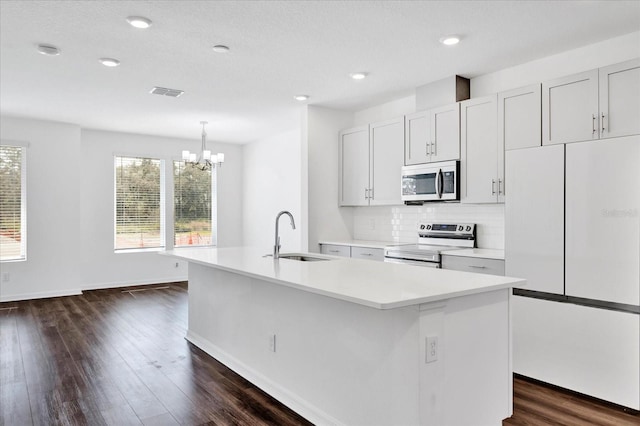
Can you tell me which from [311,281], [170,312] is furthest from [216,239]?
[311,281]

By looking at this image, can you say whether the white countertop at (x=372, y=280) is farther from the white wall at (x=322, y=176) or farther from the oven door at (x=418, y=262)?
the white wall at (x=322, y=176)

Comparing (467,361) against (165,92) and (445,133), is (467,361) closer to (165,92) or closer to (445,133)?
(445,133)

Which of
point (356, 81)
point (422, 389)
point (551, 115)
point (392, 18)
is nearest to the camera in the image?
point (422, 389)

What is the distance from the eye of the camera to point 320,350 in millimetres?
2520

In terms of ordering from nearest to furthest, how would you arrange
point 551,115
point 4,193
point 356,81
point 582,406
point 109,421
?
point 109,421, point 582,406, point 551,115, point 356,81, point 4,193

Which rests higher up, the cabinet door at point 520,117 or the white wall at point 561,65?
the white wall at point 561,65

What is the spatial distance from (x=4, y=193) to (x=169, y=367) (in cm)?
436

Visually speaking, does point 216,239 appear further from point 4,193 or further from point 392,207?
point 392,207

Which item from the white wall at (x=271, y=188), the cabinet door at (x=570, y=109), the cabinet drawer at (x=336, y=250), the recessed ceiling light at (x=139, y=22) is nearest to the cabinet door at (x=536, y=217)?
the cabinet door at (x=570, y=109)

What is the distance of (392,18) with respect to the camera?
2998mm

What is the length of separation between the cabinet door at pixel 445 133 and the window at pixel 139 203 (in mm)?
5124

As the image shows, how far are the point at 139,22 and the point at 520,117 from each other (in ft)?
9.85

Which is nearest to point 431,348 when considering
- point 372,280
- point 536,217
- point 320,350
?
point 372,280

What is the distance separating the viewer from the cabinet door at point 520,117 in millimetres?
3521
